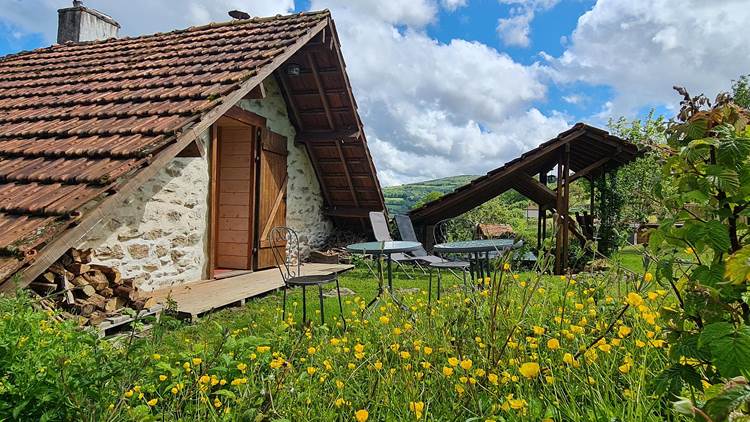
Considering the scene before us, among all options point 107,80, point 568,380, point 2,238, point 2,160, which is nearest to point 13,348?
point 2,238

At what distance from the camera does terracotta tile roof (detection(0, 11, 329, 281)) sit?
11.9 feet

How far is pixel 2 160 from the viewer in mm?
4516

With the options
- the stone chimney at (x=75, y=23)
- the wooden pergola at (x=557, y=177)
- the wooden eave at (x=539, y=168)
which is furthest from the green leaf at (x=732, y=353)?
the stone chimney at (x=75, y=23)

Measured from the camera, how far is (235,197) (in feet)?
24.4

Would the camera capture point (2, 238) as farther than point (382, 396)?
Yes

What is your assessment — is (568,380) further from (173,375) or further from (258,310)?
(258,310)

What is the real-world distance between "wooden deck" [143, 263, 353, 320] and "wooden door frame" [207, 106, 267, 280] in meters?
0.41

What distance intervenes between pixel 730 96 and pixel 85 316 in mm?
4438

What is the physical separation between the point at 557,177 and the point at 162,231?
260 inches

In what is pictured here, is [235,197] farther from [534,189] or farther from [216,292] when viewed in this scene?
[534,189]

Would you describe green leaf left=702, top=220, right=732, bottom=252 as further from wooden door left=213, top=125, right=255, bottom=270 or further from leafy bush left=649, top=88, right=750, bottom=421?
wooden door left=213, top=125, right=255, bottom=270

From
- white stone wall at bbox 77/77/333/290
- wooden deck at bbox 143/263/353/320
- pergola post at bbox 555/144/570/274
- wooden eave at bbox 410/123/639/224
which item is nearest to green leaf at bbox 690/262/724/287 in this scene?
wooden deck at bbox 143/263/353/320

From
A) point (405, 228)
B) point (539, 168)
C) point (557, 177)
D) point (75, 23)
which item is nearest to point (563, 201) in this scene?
point (557, 177)

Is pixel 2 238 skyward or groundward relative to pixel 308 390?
skyward
